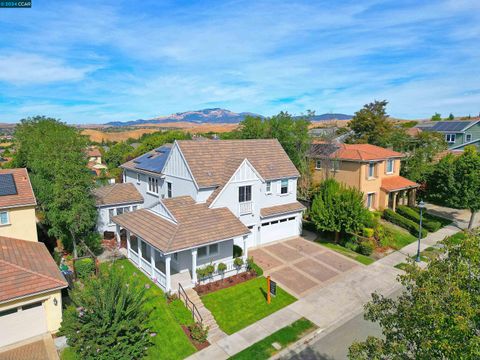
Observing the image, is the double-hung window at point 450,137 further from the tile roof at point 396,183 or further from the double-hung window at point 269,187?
the double-hung window at point 269,187

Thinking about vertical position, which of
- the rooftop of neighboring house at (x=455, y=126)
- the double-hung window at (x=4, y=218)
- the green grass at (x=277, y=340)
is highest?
the rooftop of neighboring house at (x=455, y=126)

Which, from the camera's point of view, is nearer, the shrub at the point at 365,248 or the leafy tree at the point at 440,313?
the leafy tree at the point at 440,313

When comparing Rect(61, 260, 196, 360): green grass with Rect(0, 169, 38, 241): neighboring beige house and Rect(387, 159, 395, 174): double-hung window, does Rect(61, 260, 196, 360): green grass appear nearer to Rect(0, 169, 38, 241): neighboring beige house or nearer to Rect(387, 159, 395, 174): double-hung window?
Rect(0, 169, 38, 241): neighboring beige house

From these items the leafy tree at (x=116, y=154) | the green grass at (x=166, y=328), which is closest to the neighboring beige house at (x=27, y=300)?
the green grass at (x=166, y=328)

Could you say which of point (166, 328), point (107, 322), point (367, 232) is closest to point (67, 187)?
point (107, 322)

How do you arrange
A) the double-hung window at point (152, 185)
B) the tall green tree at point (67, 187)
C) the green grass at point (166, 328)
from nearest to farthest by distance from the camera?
the green grass at point (166, 328)
the tall green tree at point (67, 187)
the double-hung window at point (152, 185)

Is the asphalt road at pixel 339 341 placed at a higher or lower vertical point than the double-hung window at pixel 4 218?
lower

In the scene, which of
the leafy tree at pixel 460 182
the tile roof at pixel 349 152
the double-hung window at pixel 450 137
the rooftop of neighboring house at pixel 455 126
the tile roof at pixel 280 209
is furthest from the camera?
the double-hung window at pixel 450 137
